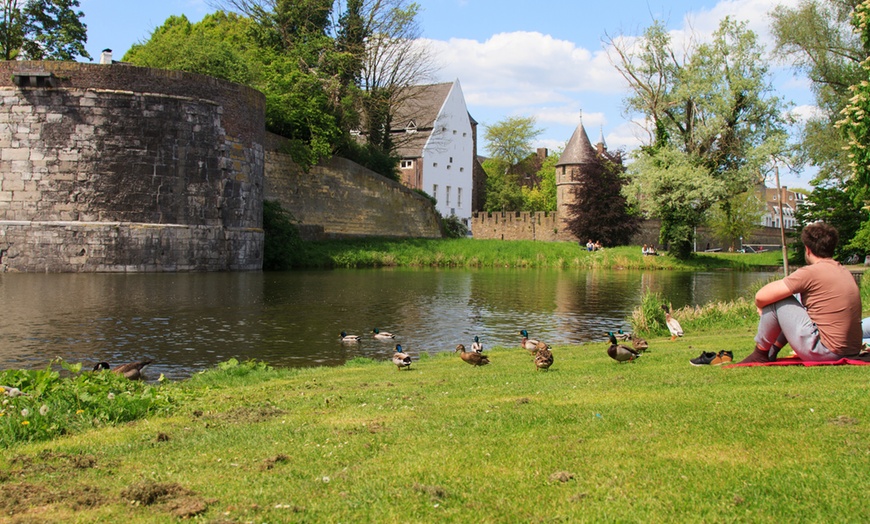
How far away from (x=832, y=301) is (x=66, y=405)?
6803mm

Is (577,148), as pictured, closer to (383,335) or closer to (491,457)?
(383,335)

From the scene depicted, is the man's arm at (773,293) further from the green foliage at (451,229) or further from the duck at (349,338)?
the green foliage at (451,229)

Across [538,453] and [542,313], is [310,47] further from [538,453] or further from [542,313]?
[538,453]

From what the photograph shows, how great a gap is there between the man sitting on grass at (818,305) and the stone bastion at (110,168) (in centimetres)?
2521

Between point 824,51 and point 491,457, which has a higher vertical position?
point 824,51

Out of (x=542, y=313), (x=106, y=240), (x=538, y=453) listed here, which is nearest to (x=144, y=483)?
(x=538, y=453)

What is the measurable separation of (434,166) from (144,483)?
220 feet

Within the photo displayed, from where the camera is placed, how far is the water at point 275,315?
43.8ft

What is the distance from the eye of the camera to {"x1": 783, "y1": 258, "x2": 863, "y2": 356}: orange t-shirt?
23.9ft

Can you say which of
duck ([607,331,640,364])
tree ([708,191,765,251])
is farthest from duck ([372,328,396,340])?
tree ([708,191,765,251])

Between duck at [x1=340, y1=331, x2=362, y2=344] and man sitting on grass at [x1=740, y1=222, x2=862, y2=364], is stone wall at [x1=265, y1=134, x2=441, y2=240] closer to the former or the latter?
duck at [x1=340, y1=331, x2=362, y2=344]

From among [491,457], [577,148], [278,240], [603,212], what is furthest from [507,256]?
[491,457]

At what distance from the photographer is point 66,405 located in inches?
272

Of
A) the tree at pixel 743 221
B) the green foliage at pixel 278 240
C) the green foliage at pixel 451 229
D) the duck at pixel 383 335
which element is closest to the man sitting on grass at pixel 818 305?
the duck at pixel 383 335
